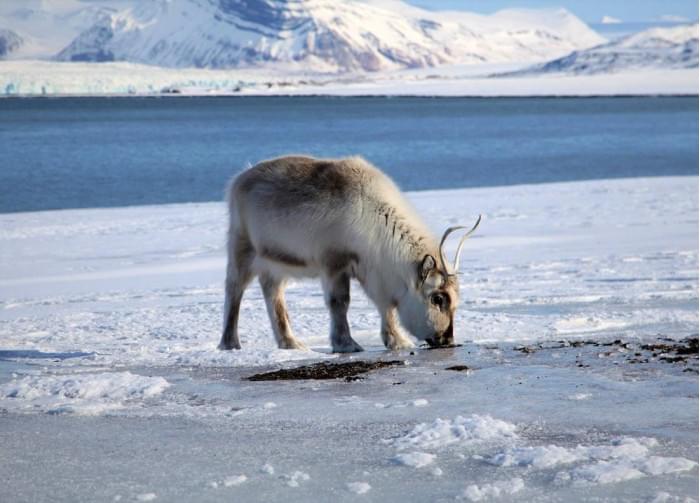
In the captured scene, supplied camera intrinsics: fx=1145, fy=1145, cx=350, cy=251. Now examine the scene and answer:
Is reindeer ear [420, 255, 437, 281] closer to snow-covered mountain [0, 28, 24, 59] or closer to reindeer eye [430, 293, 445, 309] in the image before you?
reindeer eye [430, 293, 445, 309]

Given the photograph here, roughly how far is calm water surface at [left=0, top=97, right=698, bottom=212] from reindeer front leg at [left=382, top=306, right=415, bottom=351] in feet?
67.8

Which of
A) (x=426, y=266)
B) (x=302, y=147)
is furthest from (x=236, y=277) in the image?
(x=302, y=147)

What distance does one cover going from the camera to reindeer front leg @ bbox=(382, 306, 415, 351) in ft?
26.6

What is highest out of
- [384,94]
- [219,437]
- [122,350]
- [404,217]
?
[404,217]

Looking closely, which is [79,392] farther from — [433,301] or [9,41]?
[9,41]

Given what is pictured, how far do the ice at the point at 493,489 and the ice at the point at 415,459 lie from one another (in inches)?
15.2

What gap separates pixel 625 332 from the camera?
29.6 ft

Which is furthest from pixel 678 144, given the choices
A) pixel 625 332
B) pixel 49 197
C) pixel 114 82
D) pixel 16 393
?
pixel 114 82

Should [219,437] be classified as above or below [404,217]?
below

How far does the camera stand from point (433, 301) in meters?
7.77

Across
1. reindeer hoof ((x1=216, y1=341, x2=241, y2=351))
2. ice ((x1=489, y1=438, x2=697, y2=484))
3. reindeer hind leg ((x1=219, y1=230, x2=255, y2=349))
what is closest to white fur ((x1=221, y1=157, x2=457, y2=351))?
reindeer hind leg ((x1=219, y1=230, x2=255, y2=349))

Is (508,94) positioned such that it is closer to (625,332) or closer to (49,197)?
(49,197)

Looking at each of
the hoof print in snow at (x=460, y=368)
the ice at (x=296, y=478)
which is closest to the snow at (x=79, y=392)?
the ice at (x=296, y=478)

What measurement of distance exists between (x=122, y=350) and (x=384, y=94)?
563 feet
